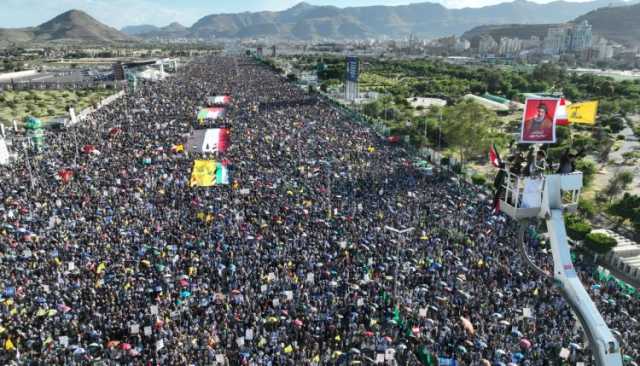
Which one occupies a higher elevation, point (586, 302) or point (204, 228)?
point (586, 302)

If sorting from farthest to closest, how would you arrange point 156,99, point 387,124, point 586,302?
point 156,99 < point 387,124 < point 586,302

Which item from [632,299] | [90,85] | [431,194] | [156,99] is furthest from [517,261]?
[90,85]

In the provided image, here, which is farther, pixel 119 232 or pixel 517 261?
pixel 119 232

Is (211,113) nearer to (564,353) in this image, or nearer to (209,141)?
(209,141)

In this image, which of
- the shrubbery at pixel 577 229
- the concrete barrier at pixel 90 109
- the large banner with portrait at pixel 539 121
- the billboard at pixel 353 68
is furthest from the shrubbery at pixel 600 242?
the concrete barrier at pixel 90 109

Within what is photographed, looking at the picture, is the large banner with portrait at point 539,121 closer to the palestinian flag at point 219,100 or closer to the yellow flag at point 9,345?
the yellow flag at point 9,345

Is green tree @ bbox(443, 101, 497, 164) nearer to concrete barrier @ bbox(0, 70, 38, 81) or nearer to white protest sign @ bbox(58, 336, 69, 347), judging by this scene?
white protest sign @ bbox(58, 336, 69, 347)

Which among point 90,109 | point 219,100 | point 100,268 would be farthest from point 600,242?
point 90,109

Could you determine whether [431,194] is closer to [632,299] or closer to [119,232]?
[632,299]
